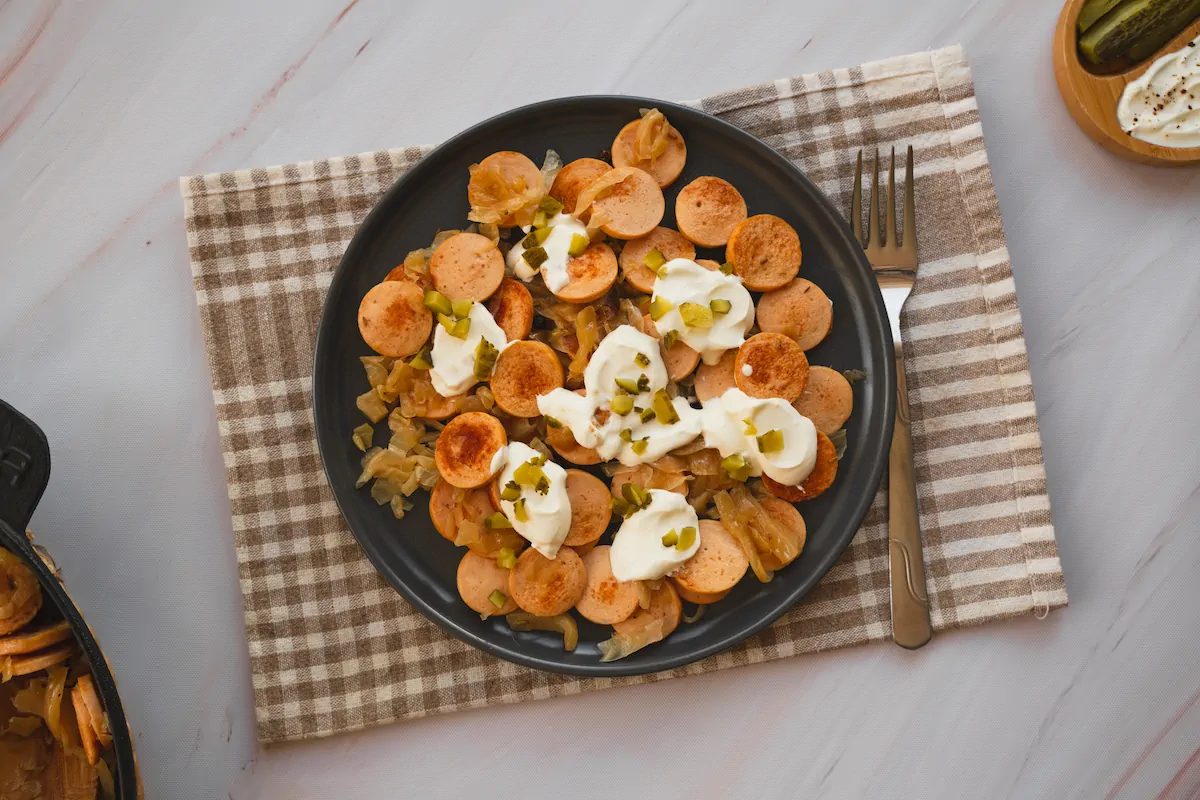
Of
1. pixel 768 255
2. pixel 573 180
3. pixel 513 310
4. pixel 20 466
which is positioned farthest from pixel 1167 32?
pixel 20 466

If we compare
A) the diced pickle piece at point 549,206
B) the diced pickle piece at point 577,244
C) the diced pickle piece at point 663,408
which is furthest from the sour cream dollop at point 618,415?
the diced pickle piece at point 549,206

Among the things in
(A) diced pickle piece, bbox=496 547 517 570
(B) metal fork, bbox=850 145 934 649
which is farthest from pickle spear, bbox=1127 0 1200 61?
(A) diced pickle piece, bbox=496 547 517 570

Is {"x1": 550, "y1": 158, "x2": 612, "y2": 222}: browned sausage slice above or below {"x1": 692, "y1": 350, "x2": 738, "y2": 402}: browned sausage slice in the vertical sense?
above

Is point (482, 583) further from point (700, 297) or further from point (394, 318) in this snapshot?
point (700, 297)

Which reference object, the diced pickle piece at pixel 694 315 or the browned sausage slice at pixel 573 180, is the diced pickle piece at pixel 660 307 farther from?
the browned sausage slice at pixel 573 180

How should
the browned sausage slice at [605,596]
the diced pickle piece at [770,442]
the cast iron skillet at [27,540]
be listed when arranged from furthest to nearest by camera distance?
the browned sausage slice at [605,596]
the diced pickle piece at [770,442]
the cast iron skillet at [27,540]

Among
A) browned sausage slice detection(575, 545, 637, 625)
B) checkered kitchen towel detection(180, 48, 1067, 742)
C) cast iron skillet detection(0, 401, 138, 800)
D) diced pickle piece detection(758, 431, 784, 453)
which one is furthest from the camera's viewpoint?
checkered kitchen towel detection(180, 48, 1067, 742)

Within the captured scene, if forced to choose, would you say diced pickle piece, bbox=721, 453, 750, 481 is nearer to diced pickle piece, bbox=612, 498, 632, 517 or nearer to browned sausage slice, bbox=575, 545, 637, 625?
diced pickle piece, bbox=612, 498, 632, 517

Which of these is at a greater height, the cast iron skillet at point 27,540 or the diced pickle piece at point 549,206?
the diced pickle piece at point 549,206
